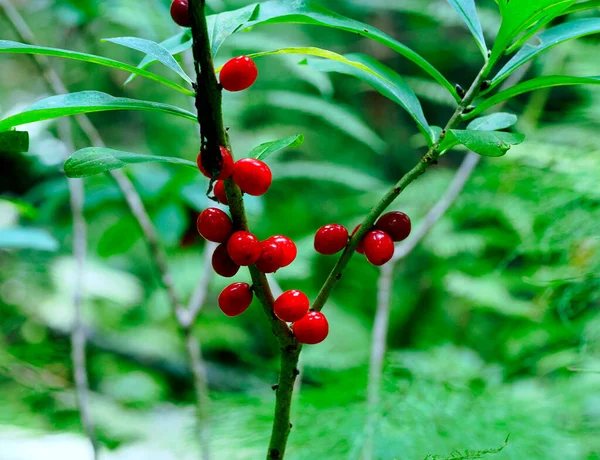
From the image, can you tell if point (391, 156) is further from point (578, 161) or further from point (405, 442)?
point (405, 442)

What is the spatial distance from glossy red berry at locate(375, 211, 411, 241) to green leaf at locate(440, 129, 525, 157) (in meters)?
0.07

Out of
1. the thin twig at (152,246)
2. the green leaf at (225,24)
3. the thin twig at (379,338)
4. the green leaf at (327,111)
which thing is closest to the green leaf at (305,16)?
the green leaf at (225,24)

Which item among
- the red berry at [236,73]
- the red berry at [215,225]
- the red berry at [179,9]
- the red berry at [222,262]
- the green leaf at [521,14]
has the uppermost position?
the green leaf at [521,14]

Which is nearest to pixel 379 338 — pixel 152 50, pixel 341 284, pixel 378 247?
pixel 378 247

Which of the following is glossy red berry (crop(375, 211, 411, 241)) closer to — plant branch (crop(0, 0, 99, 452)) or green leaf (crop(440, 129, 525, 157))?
green leaf (crop(440, 129, 525, 157))

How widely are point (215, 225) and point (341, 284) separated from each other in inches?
80.4

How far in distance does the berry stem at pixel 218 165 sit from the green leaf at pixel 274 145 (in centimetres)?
4

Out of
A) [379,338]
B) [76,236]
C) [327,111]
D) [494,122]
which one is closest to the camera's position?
[494,122]

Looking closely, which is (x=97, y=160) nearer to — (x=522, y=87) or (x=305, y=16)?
(x=305, y=16)

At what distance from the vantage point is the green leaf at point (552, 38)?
39 cm

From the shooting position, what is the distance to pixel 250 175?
33 cm

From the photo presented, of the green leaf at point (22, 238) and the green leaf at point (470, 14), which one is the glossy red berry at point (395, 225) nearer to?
the green leaf at point (470, 14)

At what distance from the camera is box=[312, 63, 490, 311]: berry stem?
354 millimetres

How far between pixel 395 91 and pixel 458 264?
→ 1526 millimetres
